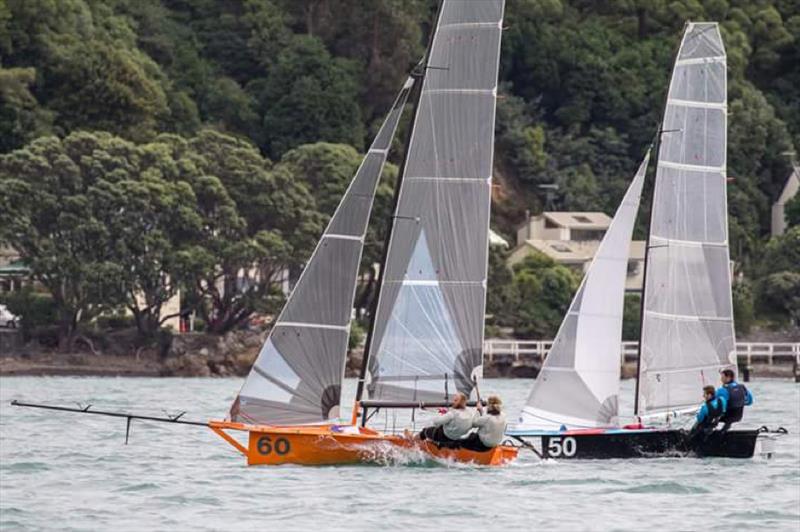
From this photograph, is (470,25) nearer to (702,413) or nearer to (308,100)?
(702,413)

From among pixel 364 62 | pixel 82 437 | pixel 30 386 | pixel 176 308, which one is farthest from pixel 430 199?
pixel 364 62

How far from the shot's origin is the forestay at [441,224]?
36094mm

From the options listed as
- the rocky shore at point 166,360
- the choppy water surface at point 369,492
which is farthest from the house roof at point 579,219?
the choppy water surface at point 369,492

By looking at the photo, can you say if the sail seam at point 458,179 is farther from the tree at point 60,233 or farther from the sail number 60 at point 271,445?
the tree at point 60,233

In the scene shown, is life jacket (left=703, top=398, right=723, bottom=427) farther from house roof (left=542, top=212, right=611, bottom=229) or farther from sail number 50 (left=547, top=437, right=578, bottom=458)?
house roof (left=542, top=212, right=611, bottom=229)

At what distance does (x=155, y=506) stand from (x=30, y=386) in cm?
4138

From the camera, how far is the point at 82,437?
147ft

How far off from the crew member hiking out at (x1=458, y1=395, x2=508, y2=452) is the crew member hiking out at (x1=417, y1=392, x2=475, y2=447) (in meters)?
0.15

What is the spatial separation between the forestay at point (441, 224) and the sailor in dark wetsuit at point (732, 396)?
4.21m

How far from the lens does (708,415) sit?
124ft

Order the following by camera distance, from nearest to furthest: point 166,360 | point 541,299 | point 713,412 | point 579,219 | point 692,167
Answer: point 713,412, point 692,167, point 166,360, point 541,299, point 579,219

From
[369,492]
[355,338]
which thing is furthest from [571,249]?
[369,492]

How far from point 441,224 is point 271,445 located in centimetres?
438

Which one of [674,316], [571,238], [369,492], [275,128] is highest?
[275,128]
